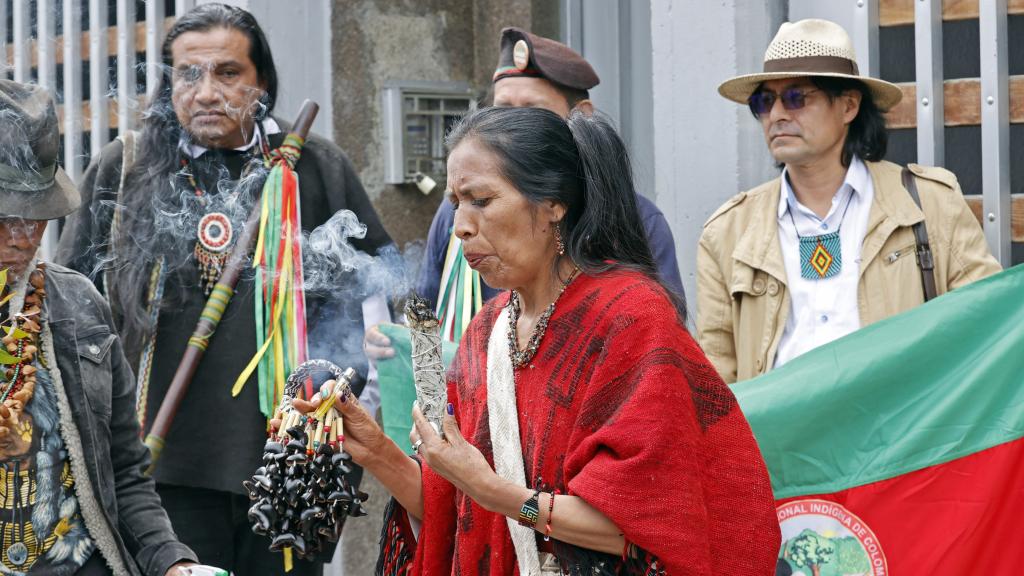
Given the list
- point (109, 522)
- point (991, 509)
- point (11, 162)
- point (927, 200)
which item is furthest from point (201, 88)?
point (991, 509)

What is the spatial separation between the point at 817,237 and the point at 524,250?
6.10 ft

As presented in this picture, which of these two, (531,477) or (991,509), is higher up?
(531,477)

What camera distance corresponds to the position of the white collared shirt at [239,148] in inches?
187

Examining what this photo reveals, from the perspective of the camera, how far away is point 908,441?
4066mm

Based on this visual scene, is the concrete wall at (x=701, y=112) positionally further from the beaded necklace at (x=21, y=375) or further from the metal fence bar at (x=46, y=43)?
the metal fence bar at (x=46, y=43)

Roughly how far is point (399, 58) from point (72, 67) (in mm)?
1716

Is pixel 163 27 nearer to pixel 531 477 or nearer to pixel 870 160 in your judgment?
pixel 870 160

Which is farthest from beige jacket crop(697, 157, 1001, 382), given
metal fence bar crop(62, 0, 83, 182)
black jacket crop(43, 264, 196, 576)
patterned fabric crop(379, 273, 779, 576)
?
metal fence bar crop(62, 0, 83, 182)

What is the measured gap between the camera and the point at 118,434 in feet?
12.0

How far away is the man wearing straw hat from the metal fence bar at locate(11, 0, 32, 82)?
4.33 meters

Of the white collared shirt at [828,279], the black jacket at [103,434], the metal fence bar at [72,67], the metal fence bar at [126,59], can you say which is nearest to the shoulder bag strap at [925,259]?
the white collared shirt at [828,279]

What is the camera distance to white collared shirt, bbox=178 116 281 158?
4746 millimetres

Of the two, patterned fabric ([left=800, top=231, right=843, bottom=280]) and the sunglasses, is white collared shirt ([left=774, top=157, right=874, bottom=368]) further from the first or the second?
the sunglasses

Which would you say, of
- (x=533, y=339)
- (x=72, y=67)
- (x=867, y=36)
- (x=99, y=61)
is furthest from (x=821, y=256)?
(x=72, y=67)
